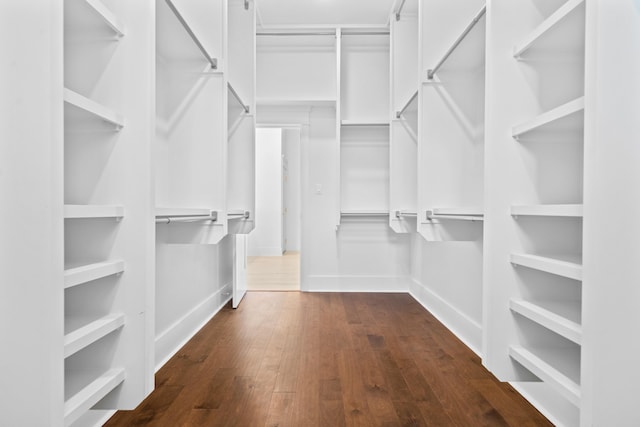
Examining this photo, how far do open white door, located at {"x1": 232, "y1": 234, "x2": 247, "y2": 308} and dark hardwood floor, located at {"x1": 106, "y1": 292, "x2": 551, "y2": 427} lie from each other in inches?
13.2

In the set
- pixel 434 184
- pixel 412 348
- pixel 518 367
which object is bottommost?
pixel 412 348

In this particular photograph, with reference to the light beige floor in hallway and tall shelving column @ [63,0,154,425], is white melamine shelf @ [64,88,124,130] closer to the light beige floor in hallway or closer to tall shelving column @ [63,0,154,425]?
tall shelving column @ [63,0,154,425]

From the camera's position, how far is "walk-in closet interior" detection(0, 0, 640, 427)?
87cm

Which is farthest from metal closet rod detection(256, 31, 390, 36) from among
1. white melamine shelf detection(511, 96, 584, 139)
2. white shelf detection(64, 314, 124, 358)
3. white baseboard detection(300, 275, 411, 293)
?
white shelf detection(64, 314, 124, 358)

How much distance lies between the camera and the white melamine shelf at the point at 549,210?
109cm

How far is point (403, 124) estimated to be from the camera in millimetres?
3279

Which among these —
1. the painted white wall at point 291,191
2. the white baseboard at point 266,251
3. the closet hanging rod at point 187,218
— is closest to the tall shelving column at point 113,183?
the closet hanging rod at point 187,218

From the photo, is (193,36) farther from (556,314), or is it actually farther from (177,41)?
(556,314)

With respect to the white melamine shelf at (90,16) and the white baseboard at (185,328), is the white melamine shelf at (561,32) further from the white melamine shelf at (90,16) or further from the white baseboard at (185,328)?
the white baseboard at (185,328)

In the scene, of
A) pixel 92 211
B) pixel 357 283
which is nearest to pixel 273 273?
pixel 357 283
